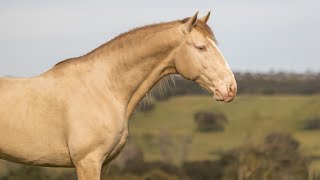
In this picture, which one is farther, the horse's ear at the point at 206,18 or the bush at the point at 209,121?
the bush at the point at 209,121

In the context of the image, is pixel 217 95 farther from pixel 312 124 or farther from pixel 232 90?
pixel 312 124

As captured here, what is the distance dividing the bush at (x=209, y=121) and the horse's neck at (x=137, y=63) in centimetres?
4982

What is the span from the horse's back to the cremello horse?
0.01 meters

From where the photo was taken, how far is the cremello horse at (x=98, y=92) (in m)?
7.22

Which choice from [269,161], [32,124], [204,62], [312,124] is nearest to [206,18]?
[204,62]

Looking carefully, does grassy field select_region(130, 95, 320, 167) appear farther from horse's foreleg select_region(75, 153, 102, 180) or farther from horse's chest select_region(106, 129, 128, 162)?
horse's foreleg select_region(75, 153, 102, 180)

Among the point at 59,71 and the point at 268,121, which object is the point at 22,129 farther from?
the point at 268,121

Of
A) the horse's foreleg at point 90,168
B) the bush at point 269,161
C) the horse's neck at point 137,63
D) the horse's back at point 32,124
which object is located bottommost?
the bush at point 269,161

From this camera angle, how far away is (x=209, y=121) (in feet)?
205

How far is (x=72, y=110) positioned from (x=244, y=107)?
47866mm

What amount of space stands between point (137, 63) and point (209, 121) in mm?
55433

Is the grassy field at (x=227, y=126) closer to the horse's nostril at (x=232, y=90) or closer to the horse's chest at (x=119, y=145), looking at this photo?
the horse's chest at (x=119, y=145)

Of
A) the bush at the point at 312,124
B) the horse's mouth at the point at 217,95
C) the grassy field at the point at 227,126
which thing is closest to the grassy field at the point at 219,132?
the grassy field at the point at 227,126

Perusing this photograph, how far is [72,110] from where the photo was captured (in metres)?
7.23
